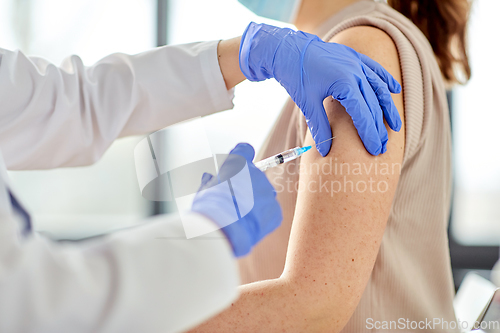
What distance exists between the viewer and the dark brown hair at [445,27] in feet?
3.84

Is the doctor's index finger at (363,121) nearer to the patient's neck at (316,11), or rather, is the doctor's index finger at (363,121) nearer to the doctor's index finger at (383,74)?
the doctor's index finger at (383,74)

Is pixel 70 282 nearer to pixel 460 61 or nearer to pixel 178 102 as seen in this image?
pixel 178 102

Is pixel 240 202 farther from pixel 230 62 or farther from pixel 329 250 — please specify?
pixel 230 62

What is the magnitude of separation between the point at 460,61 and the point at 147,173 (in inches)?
44.8

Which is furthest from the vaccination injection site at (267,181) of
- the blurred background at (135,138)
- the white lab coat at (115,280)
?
the blurred background at (135,138)

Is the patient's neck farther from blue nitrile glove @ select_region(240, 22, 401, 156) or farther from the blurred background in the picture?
the blurred background

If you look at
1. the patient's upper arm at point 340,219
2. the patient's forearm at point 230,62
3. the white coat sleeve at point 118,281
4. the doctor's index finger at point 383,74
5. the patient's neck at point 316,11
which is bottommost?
the patient's upper arm at point 340,219

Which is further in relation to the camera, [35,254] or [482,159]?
[482,159]

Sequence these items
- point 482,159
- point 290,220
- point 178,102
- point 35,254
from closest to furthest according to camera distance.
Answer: point 35,254 < point 290,220 < point 178,102 < point 482,159

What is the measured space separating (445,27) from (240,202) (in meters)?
1.06

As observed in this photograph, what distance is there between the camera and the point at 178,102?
3.59 ft

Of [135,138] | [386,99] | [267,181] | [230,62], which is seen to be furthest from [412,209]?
[135,138]

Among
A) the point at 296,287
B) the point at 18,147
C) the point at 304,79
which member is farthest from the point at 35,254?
the point at 18,147

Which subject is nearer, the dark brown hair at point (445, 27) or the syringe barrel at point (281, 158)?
the syringe barrel at point (281, 158)
